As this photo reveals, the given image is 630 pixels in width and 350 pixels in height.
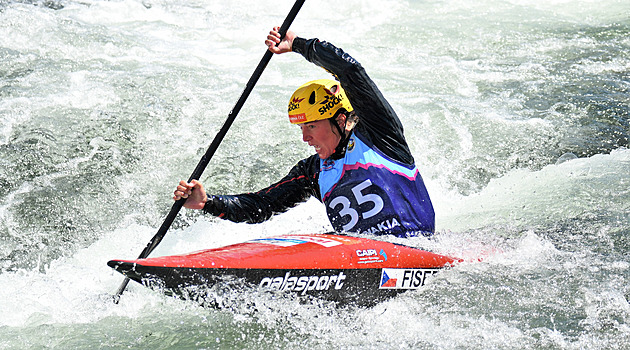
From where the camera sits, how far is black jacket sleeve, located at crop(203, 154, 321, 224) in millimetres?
3891

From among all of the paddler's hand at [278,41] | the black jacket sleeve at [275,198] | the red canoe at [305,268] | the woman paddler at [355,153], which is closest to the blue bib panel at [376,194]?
the woman paddler at [355,153]

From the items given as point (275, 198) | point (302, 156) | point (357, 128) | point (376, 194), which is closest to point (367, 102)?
point (357, 128)

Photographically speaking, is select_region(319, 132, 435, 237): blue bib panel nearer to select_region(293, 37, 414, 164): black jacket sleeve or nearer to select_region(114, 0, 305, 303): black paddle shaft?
select_region(293, 37, 414, 164): black jacket sleeve

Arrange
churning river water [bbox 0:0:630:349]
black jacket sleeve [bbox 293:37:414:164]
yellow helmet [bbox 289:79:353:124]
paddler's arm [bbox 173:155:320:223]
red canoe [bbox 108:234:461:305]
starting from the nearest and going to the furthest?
1. red canoe [bbox 108:234:461:305]
2. churning river water [bbox 0:0:630:349]
3. black jacket sleeve [bbox 293:37:414:164]
4. yellow helmet [bbox 289:79:353:124]
5. paddler's arm [bbox 173:155:320:223]

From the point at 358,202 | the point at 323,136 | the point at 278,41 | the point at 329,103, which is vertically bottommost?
the point at 358,202

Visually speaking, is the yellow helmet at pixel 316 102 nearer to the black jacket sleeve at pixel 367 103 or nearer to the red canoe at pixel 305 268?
the black jacket sleeve at pixel 367 103

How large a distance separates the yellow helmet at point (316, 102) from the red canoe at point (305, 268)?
0.68 m

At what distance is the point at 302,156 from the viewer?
619 cm

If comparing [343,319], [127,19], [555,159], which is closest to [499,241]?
[343,319]

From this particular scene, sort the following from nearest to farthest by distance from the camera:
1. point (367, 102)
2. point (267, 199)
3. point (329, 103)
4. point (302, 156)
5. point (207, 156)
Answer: point (367, 102) < point (329, 103) < point (207, 156) < point (267, 199) < point (302, 156)

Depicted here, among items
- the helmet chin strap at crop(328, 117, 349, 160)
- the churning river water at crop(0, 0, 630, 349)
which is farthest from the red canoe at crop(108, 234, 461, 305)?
the helmet chin strap at crop(328, 117, 349, 160)

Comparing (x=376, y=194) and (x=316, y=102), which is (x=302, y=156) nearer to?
(x=316, y=102)

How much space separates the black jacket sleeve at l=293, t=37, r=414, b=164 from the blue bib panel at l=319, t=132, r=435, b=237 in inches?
2.4

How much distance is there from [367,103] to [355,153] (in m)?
0.29
